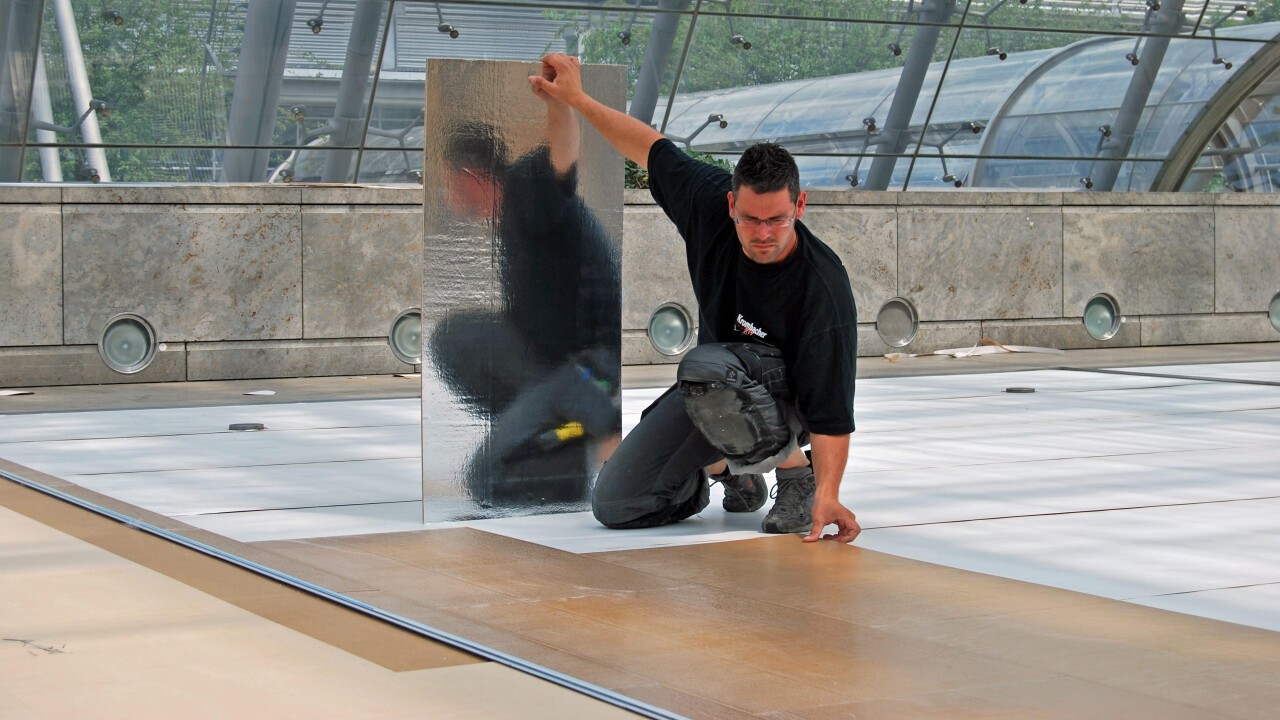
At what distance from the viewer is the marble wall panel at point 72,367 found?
30.8ft

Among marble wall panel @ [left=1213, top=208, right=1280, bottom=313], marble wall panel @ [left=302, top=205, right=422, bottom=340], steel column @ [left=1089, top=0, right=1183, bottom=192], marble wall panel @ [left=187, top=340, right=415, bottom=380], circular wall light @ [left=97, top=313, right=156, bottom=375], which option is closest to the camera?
circular wall light @ [left=97, top=313, right=156, bottom=375]

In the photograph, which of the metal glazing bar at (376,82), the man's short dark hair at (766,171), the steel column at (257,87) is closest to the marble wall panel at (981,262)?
the metal glazing bar at (376,82)

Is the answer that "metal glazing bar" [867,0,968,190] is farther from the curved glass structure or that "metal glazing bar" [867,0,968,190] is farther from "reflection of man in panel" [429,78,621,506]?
"reflection of man in panel" [429,78,621,506]

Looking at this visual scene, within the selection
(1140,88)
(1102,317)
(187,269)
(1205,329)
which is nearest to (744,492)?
(187,269)

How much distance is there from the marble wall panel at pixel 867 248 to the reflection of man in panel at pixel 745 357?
6.92m

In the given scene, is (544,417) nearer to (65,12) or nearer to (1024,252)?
(65,12)

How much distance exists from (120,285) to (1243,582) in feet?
24.2

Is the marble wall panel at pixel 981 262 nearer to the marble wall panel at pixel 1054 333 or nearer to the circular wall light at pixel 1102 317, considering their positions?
the marble wall panel at pixel 1054 333

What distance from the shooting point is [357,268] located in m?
10.2

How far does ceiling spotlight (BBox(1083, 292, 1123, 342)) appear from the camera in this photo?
12672mm

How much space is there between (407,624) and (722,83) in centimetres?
958

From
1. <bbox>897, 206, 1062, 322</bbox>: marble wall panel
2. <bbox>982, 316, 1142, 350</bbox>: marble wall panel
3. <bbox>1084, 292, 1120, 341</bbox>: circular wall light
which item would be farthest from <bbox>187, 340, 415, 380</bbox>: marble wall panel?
<bbox>1084, 292, 1120, 341</bbox>: circular wall light

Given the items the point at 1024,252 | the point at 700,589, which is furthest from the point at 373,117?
the point at 700,589

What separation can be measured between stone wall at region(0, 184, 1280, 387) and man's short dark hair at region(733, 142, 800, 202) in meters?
6.24
